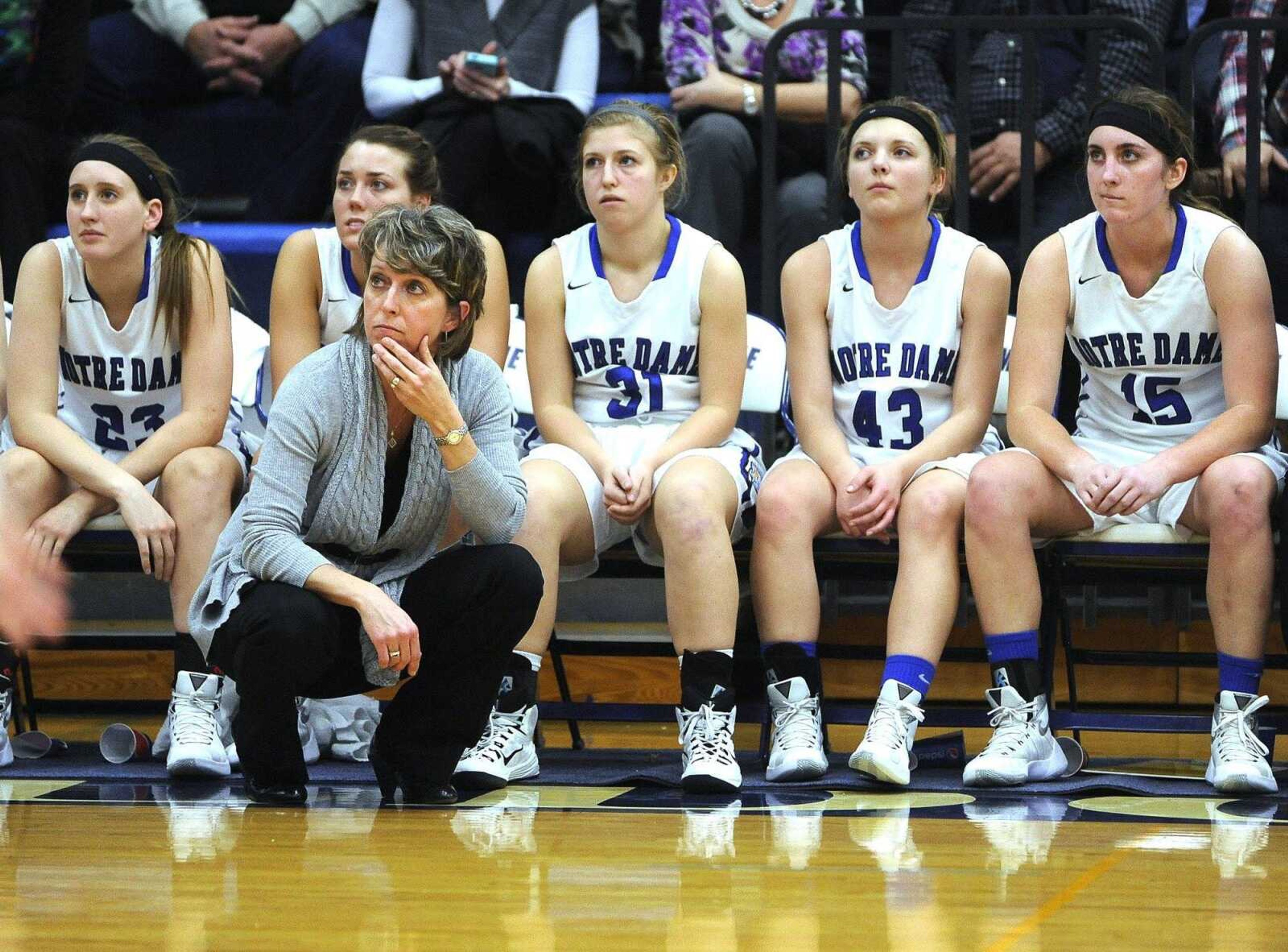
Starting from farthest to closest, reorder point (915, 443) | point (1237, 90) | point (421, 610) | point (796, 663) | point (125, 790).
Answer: point (1237, 90) < point (915, 443) < point (796, 663) < point (125, 790) < point (421, 610)

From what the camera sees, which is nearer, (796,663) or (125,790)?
(125,790)

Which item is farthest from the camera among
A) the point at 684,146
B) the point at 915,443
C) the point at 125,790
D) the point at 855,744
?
the point at 684,146

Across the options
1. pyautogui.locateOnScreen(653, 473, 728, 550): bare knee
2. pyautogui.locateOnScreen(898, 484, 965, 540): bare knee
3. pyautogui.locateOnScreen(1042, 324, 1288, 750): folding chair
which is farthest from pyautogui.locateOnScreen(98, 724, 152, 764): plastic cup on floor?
pyautogui.locateOnScreen(1042, 324, 1288, 750): folding chair

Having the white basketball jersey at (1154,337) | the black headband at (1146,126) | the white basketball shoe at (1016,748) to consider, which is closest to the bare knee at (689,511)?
the white basketball shoe at (1016,748)

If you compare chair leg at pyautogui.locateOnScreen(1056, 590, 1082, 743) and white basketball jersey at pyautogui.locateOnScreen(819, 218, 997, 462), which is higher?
white basketball jersey at pyautogui.locateOnScreen(819, 218, 997, 462)

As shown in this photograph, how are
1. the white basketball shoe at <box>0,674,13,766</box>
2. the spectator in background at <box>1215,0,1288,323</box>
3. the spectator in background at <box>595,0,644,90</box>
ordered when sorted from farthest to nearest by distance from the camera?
the spectator in background at <box>595,0,644,90</box> → the spectator in background at <box>1215,0,1288,323</box> → the white basketball shoe at <box>0,674,13,766</box>

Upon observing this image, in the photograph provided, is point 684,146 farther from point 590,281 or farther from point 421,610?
point 421,610

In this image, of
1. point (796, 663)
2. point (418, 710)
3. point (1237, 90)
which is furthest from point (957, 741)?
point (1237, 90)

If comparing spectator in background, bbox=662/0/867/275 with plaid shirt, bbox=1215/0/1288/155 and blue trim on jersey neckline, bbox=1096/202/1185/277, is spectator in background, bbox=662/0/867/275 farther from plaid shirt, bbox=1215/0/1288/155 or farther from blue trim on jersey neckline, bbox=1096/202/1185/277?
blue trim on jersey neckline, bbox=1096/202/1185/277

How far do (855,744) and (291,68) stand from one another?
2888mm

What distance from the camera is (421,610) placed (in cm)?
283

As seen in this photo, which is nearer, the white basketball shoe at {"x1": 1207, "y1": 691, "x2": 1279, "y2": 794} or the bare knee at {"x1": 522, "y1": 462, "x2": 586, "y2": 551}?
the white basketball shoe at {"x1": 1207, "y1": 691, "x2": 1279, "y2": 794}

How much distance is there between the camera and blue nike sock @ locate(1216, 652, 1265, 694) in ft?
10.2

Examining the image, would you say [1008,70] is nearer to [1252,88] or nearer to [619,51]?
[1252,88]
